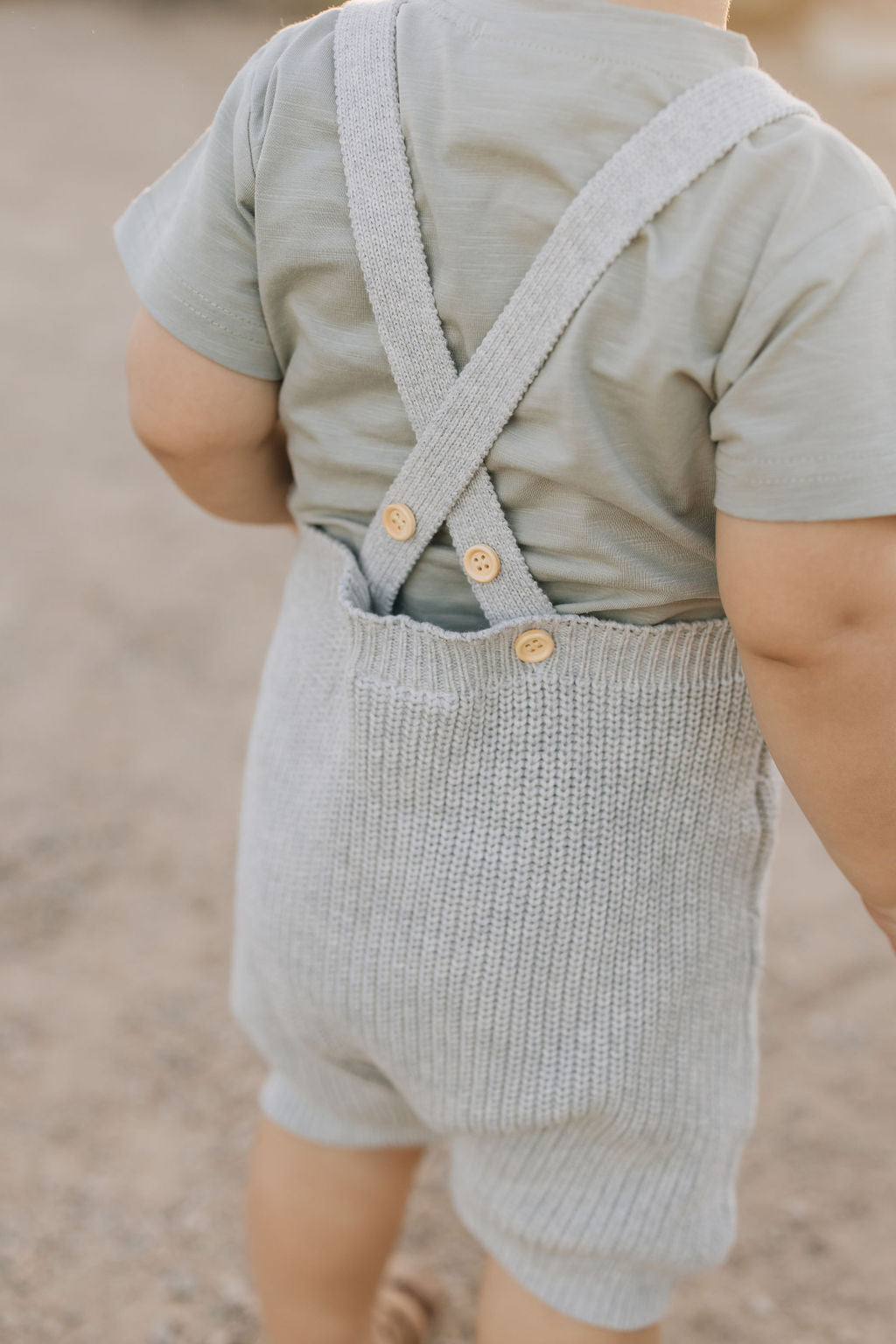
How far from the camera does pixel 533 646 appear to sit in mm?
777

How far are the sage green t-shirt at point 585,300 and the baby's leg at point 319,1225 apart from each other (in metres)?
0.52

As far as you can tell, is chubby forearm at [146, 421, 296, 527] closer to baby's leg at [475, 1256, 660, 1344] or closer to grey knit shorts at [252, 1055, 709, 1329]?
grey knit shorts at [252, 1055, 709, 1329]

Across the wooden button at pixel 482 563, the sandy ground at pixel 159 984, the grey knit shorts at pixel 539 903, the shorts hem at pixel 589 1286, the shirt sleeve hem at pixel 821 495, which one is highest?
the shirt sleeve hem at pixel 821 495

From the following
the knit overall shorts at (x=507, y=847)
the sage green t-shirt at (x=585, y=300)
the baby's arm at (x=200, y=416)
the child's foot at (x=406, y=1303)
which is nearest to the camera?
the sage green t-shirt at (x=585, y=300)

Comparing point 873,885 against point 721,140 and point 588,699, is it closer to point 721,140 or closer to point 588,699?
point 588,699

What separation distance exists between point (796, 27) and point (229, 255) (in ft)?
19.2

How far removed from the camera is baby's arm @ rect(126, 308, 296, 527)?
843mm

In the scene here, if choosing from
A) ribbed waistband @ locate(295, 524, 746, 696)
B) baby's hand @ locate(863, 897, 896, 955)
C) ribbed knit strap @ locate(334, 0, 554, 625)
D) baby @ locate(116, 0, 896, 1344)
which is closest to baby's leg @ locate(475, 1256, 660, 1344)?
baby @ locate(116, 0, 896, 1344)

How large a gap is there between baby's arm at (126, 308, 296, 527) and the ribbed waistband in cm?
14

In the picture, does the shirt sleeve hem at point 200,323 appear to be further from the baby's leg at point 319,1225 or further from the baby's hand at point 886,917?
the baby's leg at point 319,1225

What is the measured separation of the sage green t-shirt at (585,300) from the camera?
0.63m

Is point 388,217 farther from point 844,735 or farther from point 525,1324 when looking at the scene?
point 525,1324

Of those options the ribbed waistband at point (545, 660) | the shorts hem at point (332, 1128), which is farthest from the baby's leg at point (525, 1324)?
the ribbed waistband at point (545, 660)

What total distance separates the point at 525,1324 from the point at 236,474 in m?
0.64
